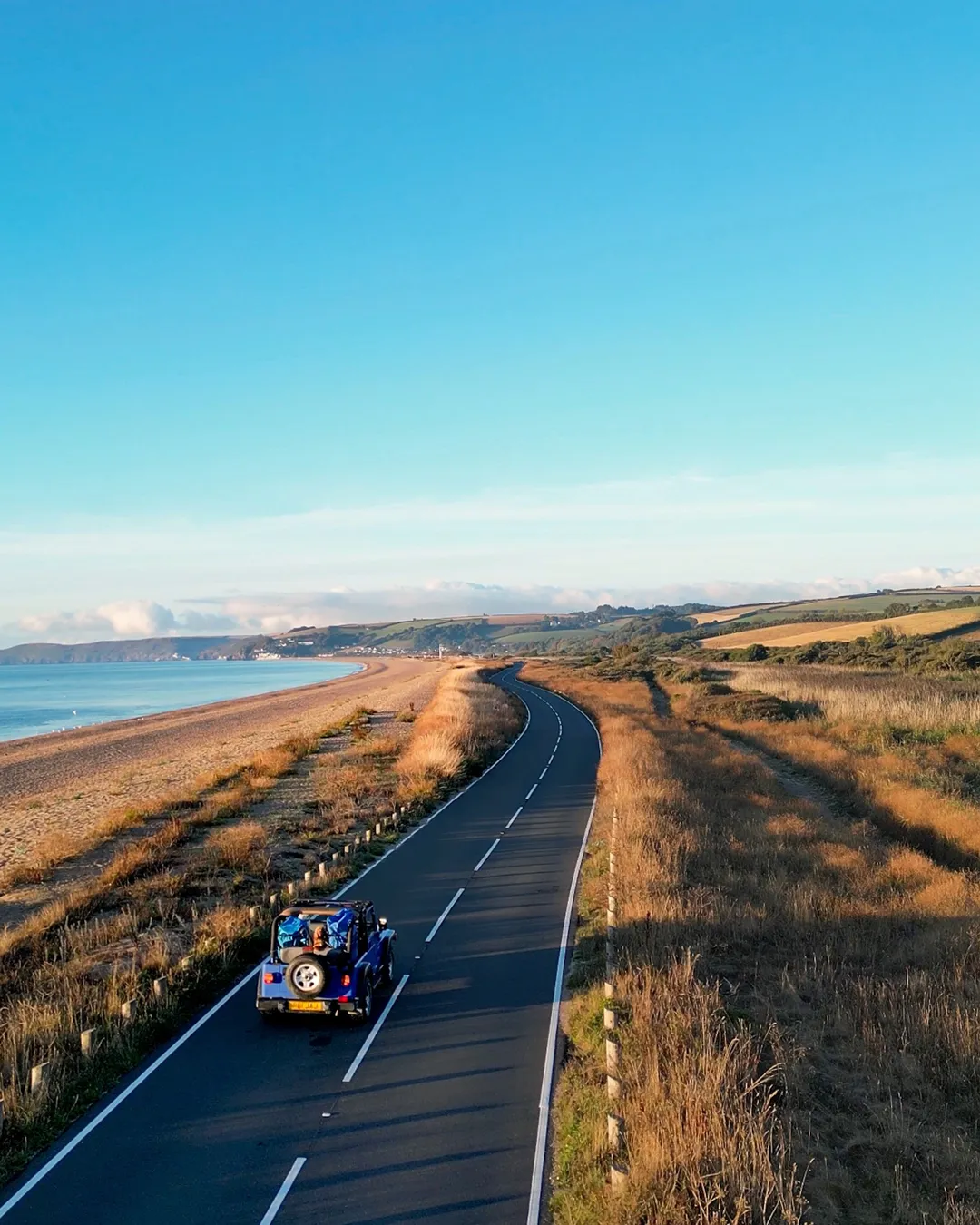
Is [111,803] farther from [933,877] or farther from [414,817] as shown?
[933,877]

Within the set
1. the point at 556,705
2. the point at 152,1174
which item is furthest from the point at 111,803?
the point at 556,705

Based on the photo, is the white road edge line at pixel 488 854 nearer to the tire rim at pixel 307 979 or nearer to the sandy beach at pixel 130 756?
the tire rim at pixel 307 979

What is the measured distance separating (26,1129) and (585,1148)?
667 cm

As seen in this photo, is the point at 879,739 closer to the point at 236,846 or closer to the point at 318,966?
the point at 236,846

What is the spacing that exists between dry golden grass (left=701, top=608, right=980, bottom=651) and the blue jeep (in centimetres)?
10588

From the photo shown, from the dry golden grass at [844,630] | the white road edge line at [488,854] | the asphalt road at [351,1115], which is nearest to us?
the asphalt road at [351,1115]

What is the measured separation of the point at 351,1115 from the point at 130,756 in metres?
56.4

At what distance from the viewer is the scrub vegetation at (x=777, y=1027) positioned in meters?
8.91

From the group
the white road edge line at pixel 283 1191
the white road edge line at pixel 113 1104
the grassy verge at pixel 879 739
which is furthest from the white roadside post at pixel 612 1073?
the grassy verge at pixel 879 739

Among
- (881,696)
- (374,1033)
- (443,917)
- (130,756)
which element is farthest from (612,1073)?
A: (130,756)

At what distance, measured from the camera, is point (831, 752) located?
4016 cm

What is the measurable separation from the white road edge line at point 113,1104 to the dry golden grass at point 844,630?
107m

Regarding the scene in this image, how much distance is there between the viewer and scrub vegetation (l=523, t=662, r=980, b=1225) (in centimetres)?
891

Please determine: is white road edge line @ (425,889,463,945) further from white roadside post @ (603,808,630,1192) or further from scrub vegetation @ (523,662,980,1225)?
white roadside post @ (603,808,630,1192)
